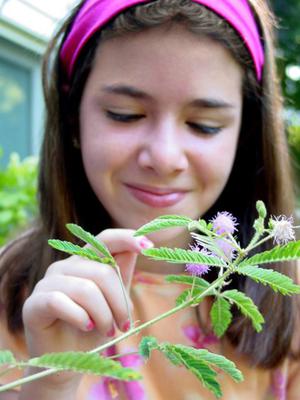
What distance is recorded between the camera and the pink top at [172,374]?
3.77 feet

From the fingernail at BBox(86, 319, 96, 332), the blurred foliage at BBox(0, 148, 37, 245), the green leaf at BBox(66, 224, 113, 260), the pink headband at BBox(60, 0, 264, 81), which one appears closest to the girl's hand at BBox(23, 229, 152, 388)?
the fingernail at BBox(86, 319, 96, 332)

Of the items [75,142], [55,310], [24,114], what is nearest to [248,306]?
[55,310]

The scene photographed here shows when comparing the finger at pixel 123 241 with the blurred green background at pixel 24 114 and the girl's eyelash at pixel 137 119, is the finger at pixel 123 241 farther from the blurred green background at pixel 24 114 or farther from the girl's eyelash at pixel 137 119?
the blurred green background at pixel 24 114

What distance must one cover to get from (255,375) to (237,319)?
0.13m

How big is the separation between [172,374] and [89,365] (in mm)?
943

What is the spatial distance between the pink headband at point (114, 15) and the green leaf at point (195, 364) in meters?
0.83

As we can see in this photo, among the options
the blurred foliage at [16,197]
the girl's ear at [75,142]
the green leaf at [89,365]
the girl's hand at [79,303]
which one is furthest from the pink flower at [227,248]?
the blurred foliage at [16,197]

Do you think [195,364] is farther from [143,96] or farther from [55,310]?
[143,96]

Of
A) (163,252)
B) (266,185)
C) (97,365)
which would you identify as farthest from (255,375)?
(97,365)

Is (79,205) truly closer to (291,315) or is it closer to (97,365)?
(291,315)

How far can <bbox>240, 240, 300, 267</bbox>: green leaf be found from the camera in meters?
0.39

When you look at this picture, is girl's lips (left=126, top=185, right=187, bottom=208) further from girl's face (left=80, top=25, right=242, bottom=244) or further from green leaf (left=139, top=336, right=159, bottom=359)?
green leaf (left=139, top=336, right=159, bottom=359)

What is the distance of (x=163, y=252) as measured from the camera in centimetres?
42

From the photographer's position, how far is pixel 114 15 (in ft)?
3.58
